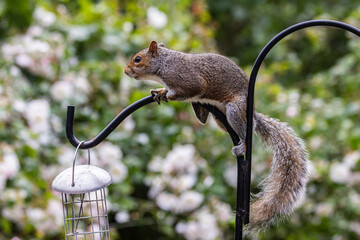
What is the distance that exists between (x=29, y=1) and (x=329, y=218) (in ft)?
5.77

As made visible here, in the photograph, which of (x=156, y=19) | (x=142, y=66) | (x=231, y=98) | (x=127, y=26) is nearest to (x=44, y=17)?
(x=127, y=26)

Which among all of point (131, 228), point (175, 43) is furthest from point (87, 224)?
point (175, 43)

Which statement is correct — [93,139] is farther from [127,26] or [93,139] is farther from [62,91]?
[127,26]

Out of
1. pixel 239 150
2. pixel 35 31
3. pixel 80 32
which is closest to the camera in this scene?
pixel 239 150

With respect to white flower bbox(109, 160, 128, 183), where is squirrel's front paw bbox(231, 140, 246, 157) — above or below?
below

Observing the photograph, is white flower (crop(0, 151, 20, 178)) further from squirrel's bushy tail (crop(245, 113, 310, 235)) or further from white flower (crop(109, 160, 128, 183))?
squirrel's bushy tail (crop(245, 113, 310, 235))

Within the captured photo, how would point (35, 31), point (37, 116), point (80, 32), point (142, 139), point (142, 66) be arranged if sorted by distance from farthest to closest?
1. point (80, 32)
2. point (35, 31)
3. point (142, 139)
4. point (37, 116)
5. point (142, 66)

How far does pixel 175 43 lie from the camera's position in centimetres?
255

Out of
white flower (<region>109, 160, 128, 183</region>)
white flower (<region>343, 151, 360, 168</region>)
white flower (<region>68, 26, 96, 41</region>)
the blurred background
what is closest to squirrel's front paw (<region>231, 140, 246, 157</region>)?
the blurred background

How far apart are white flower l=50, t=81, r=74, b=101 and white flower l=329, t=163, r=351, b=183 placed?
121cm

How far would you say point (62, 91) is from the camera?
2170 millimetres

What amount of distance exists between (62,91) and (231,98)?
3.84ft

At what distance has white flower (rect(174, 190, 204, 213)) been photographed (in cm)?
206

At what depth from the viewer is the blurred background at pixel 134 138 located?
1972 mm
